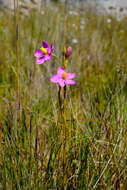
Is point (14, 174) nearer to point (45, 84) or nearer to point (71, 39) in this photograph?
point (45, 84)

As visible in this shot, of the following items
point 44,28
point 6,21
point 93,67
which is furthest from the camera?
point 6,21

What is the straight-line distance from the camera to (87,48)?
8.77ft

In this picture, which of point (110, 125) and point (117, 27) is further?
point (117, 27)

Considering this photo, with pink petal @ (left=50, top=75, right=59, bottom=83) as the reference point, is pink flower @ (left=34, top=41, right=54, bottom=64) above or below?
above

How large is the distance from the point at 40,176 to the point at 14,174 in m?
0.10

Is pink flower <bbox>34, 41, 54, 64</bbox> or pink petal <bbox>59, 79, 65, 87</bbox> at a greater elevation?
pink flower <bbox>34, 41, 54, 64</bbox>

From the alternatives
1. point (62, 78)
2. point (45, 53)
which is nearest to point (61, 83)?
point (62, 78)

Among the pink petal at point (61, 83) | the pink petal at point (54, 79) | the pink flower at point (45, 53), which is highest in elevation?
the pink flower at point (45, 53)

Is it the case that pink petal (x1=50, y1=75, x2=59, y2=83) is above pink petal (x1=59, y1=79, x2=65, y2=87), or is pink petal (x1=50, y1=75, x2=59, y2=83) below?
above

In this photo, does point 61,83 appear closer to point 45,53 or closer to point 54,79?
point 54,79

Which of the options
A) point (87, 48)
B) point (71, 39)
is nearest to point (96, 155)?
point (87, 48)

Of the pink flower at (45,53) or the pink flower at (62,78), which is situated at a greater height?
the pink flower at (45,53)

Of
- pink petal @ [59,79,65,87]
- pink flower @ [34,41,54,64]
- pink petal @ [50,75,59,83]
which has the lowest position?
pink petal @ [59,79,65,87]

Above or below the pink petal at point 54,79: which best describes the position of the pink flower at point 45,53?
above
